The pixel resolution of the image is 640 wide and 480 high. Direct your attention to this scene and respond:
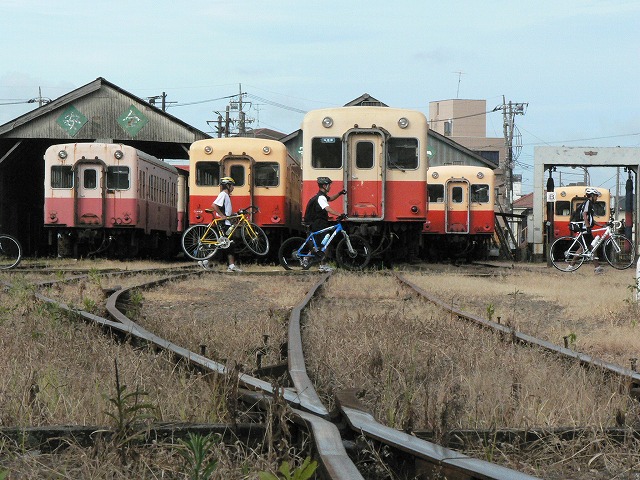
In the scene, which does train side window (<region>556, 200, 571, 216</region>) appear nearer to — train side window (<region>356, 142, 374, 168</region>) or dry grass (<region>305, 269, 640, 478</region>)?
train side window (<region>356, 142, 374, 168</region>)

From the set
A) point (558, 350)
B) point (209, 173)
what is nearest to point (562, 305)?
point (558, 350)

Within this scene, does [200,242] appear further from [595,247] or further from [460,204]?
[460,204]

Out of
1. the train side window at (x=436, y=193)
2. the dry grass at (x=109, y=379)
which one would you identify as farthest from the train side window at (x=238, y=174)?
the dry grass at (x=109, y=379)

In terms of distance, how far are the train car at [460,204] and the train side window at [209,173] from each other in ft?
25.7

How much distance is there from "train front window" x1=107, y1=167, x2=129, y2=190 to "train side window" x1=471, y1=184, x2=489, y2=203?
9606 millimetres

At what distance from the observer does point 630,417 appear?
3596 mm

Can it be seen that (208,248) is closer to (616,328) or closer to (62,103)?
(616,328)

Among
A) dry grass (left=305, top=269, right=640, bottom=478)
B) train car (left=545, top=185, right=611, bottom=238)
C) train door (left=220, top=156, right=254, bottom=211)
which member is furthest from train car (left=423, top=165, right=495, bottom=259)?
dry grass (left=305, top=269, right=640, bottom=478)

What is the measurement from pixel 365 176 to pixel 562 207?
652 inches

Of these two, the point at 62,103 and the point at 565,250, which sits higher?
the point at 62,103

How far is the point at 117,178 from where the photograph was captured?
2238 cm

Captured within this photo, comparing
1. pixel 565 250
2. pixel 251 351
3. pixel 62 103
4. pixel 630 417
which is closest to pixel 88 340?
pixel 251 351

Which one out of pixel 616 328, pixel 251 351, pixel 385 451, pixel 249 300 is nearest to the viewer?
pixel 385 451

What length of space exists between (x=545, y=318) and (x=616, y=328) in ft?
3.12
